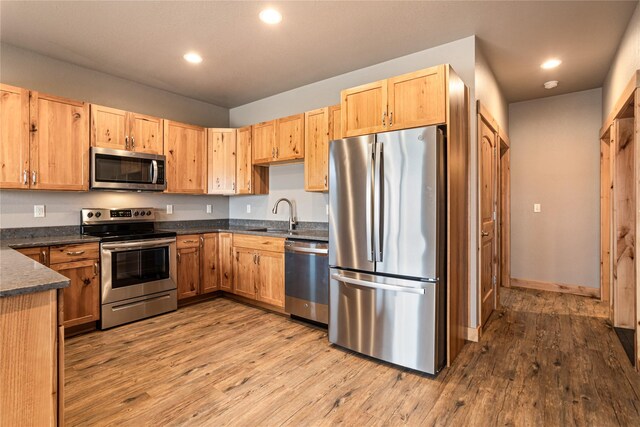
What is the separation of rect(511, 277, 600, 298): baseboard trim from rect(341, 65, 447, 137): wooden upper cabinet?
141 inches

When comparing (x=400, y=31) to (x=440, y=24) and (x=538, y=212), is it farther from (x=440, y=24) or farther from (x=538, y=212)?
(x=538, y=212)

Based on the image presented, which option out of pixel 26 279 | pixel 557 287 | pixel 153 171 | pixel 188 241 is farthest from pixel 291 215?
pixel 557 287

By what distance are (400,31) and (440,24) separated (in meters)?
0.32

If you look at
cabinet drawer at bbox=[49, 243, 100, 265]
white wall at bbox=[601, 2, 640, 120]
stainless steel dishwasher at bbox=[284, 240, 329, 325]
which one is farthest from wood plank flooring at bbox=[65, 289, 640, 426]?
white wall at bbox=[601, 2, 640, 120]

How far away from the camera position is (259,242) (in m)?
3.73

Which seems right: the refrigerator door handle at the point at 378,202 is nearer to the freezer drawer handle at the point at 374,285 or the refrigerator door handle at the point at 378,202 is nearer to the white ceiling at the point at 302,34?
the freezer drawer handle at the point at 374,285

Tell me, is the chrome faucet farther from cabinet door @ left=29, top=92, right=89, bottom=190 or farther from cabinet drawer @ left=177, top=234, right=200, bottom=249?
cabinet door @ left=29, top=92, right=89, bottom=190

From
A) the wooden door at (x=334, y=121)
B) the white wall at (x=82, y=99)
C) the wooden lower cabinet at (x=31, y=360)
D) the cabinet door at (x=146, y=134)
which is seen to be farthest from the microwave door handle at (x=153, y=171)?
the wooden lower cabinet at (x=31, y=360)

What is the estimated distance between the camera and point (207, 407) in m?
1.97

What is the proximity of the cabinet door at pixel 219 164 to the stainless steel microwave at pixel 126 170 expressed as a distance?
2.13 ft

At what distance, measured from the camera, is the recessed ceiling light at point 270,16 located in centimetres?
247

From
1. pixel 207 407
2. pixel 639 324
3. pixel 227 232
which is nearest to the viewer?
pixel 207 407

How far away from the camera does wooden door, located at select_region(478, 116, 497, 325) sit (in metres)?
3.12

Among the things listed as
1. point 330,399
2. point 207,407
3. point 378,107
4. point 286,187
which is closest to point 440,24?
point 378,107
